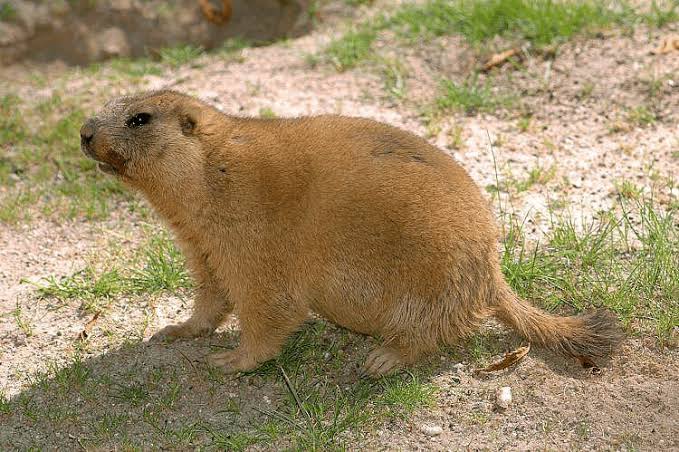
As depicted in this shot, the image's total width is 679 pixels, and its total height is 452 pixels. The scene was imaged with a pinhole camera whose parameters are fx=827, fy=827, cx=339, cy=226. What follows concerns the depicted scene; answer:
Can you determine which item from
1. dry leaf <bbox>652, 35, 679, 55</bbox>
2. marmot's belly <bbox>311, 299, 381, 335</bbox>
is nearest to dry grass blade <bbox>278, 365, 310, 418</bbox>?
marmot's belly <bbox>311, 299, 381, 335</bbox>

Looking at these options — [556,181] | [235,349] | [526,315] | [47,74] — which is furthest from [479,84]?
[47,74]

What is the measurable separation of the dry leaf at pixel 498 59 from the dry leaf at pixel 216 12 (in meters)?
2.90

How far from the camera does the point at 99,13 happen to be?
8102 millimetres

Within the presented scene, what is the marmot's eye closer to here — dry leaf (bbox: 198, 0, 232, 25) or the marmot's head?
the marmot's head

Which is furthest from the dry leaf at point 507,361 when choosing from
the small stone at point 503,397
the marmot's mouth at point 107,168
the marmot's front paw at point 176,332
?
the marmot's mouth at point 107,168

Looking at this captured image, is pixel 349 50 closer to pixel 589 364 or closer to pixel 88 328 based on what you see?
pixel 88 328

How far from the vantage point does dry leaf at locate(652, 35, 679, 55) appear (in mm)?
6613

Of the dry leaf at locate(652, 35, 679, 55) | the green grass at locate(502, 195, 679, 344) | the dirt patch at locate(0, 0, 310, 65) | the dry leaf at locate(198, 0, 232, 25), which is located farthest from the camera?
the dry leaf at locate(198, 0, 232, 25)

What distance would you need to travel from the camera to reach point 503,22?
7.15 meters

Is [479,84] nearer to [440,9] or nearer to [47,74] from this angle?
[440,9]

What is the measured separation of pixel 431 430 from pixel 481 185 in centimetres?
230

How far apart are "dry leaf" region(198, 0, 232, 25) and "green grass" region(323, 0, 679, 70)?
1.55 m

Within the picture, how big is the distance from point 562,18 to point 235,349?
4277 millimetres

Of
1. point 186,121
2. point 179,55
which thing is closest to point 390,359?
point 186,121
